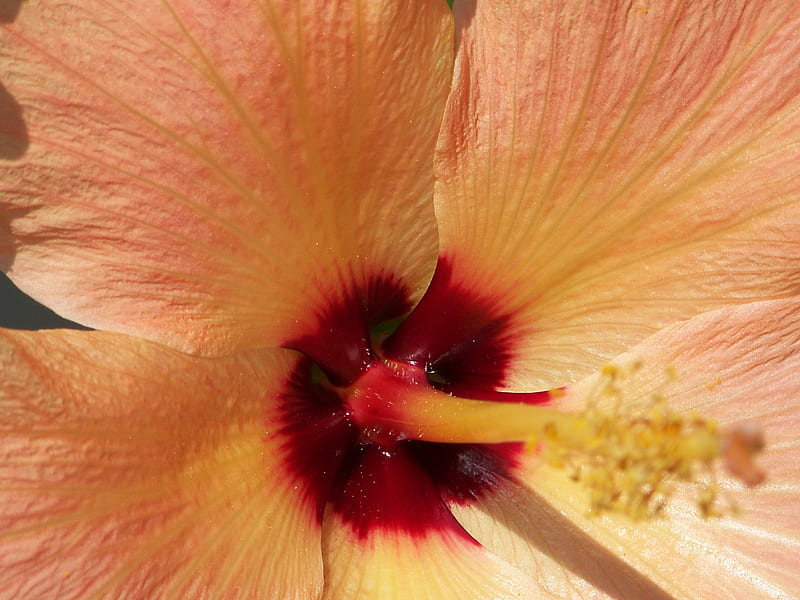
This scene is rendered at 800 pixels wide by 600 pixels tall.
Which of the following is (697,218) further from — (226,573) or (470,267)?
(226,573)

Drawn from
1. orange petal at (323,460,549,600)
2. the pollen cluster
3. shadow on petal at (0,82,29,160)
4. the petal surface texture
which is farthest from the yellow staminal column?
shadow on petal at (0,82,29,160)

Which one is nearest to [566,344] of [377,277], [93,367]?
[377,277]

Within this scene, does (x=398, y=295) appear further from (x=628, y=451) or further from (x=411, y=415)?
(x=628, y=451)

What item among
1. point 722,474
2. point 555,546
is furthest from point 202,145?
point 722,474

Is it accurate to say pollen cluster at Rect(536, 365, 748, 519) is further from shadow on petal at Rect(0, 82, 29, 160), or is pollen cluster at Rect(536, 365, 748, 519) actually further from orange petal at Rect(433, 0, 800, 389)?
shadow on petal at Rect(0, 82, 29, 160)

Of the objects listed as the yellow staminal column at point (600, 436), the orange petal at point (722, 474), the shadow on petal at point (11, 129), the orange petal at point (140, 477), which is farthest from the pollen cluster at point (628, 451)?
the shadow on petal at point (11, 129)

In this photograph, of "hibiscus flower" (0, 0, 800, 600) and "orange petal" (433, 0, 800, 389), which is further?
"orange petal" (433, 0, 800, 389)

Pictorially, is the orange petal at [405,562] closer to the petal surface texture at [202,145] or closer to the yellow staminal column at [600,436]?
the yellow staminal column at [600,436]
